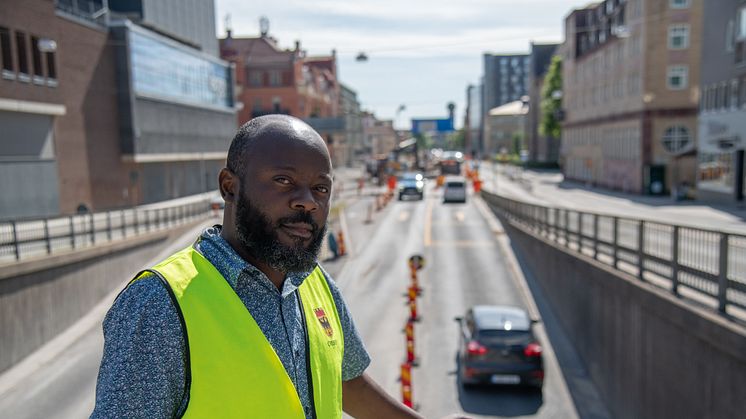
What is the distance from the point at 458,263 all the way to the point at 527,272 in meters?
3.12

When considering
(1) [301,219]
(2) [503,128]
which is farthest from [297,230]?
(2) [503,128]

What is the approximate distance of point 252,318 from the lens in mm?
1859

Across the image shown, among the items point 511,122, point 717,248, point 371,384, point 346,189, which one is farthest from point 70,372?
point 511,122

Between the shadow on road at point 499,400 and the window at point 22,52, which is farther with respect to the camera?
the window at point 22,52

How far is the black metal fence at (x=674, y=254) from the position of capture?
8055 mm

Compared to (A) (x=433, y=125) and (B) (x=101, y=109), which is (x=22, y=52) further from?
(A) (x=433, y=125)

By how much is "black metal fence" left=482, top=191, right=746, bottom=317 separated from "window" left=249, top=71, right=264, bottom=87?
3852 cm

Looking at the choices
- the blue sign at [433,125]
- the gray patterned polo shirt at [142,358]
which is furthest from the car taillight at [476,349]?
the blue sign at [433,125]

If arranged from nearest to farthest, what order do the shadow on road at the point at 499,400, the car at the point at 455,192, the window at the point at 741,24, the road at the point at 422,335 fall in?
the shadow on road at the point at 499,400 → the road at the point at 422,335 → the window at the point at 741,24 → the car at the point at 455,192

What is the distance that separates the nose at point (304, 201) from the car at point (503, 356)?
38.1 feet

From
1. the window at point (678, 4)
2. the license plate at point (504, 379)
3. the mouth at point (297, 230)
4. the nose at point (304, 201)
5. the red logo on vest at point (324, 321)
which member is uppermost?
the window at point (678, 4)

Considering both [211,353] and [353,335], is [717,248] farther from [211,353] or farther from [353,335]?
[211,353]

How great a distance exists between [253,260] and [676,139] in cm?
5240

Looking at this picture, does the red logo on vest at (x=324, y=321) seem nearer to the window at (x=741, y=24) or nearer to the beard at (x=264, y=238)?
the beard at (x=264, y=238)
